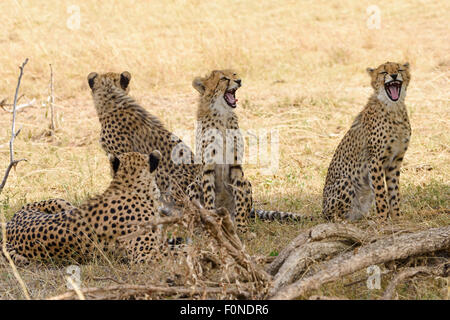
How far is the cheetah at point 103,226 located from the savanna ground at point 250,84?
117mm

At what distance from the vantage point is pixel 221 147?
473 centimetres

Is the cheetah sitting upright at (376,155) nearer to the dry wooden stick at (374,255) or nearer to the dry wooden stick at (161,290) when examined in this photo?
the dry wooden stick at (374,255)

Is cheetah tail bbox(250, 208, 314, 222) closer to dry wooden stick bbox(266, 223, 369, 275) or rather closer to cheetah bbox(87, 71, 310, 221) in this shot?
cheetah bbox(87, 71, 310, 221)

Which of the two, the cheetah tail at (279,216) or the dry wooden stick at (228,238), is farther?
the cheetah tail at (279,216)

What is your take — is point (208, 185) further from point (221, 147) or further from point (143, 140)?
point (143, 140)

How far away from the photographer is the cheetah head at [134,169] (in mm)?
4160

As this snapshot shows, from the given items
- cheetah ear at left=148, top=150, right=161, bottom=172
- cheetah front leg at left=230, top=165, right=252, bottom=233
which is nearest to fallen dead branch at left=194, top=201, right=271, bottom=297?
cheetah ear at left=148, top=150, right=161, bottom=172

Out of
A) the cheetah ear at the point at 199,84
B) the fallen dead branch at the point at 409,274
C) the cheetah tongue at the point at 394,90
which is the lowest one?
the fallen dead branch at the point at 409,274

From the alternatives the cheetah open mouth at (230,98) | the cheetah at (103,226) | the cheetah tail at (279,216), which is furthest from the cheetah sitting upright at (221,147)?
the cheetah at (103,226)

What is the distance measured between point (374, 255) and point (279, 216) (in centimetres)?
151

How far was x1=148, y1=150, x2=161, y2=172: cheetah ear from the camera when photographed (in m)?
4.14

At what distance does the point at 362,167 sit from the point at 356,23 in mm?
6963
